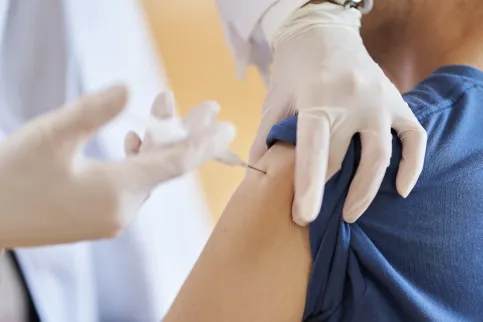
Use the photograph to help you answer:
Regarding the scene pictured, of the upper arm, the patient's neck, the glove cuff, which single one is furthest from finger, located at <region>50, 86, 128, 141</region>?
the patient's neck

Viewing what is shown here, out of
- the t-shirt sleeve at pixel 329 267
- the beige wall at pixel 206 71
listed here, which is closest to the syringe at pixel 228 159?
the t-shirt sleeve at pixel 329 267

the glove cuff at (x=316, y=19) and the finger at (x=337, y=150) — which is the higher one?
the glove cuff at (x=316, y=19)

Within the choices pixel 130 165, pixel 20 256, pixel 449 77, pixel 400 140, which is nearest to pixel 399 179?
pixel 400 140

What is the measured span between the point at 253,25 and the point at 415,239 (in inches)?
19.3

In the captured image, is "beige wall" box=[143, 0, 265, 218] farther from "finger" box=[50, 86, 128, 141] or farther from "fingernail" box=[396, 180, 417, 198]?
"finger" box=[50, 86, 128, 141]

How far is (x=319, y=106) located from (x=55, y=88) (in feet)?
1.27

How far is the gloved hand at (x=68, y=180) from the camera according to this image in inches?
18.3

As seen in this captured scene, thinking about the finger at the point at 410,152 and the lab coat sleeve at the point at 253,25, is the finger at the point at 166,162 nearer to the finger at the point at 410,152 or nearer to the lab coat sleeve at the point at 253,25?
the finger at the point at 410,152

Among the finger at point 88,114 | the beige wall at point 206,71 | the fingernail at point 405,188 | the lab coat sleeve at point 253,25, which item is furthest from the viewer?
the beige wall at point 206,71

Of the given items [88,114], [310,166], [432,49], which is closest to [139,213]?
[310,166]

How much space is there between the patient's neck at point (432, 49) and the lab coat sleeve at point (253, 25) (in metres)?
0.23

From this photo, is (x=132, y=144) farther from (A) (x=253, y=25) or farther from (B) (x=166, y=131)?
(A) (x=253, y=25)

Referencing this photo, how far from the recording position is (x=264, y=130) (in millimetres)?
833

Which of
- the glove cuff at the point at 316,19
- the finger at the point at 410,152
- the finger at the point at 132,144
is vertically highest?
the finger at the point at 132,144
